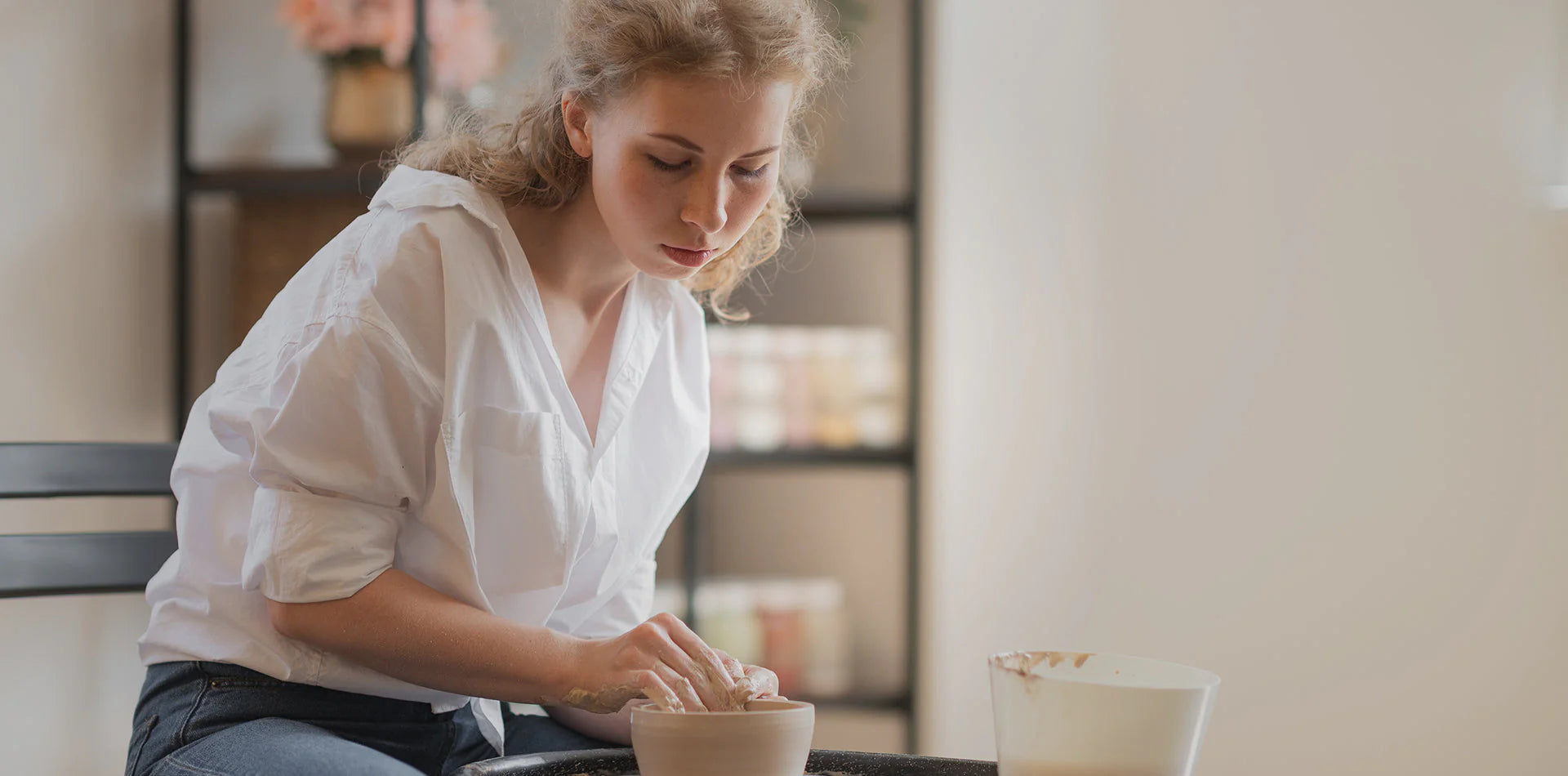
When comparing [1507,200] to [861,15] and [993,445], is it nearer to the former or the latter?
[993,445]

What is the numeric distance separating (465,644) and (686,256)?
0.33 m

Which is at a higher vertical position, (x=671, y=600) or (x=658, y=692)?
(x=658, y=692)

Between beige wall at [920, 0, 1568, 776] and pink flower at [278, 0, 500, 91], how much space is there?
34.2 inches

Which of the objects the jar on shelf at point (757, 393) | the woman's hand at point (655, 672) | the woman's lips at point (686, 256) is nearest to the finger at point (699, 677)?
the woman's hand at point (655, 672)

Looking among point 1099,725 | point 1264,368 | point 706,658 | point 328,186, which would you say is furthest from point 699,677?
point 328,186

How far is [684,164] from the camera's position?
907 mm

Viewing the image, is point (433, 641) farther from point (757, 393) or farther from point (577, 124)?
point (757, 393)

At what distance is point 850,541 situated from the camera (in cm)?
244

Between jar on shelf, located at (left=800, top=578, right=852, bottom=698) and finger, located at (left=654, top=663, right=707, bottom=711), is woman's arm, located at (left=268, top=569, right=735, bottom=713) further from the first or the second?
jar on shelf, located at (left=800, top=578, right=852, bottom=698)

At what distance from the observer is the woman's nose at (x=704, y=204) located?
0.90m

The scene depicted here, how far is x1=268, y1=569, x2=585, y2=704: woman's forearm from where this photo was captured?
2.72 ft

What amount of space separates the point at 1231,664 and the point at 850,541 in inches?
30.7

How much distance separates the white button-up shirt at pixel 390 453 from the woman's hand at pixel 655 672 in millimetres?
130

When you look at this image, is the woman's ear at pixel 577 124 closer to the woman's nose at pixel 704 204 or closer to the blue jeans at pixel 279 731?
the woman's nose at pixel 704 204
